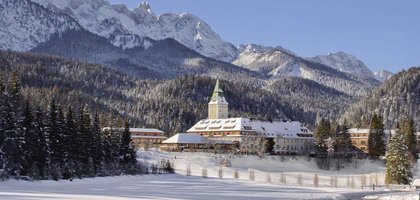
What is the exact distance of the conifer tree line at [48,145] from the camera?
91562 millimetres

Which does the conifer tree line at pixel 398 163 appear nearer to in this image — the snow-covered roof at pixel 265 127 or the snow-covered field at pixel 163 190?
the snow-covered field at pixel 163 190

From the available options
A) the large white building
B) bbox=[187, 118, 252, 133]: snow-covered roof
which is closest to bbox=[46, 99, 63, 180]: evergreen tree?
the large white building

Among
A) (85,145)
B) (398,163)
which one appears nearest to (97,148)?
(85,145)

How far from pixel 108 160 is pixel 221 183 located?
72.9ft

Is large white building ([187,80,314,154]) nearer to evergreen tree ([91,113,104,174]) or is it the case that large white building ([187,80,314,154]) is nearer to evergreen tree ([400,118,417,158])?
evergreen tree ([400,118,417,158])

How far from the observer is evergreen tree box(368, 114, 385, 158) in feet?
541

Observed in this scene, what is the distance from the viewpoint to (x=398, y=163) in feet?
363

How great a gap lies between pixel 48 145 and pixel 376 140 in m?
97.4

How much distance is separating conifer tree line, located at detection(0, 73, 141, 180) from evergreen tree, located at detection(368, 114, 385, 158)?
76706 mm

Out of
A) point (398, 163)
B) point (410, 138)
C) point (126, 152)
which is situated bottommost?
point (398, 163)

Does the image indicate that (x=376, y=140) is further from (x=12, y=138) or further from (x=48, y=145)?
(x=12, y=138)

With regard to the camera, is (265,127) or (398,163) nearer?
(398,163)

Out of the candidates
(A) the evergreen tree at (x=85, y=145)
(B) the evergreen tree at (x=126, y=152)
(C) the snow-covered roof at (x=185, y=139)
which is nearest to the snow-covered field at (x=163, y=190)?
(A) the evergreen tree at (x=85, y=145)

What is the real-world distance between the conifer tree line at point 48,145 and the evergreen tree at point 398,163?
4405 centimetres
